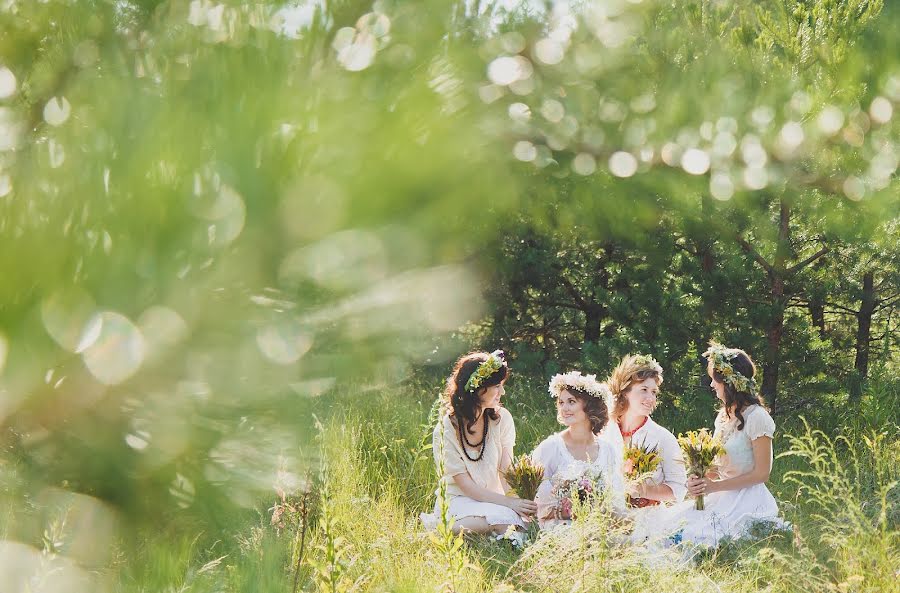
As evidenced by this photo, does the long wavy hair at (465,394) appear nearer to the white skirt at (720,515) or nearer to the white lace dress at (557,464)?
the white lace dress at (557,464)

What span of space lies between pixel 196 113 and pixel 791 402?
767 cm

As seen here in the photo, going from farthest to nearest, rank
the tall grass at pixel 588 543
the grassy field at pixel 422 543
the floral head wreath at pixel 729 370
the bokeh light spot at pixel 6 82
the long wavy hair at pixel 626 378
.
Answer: the long wavy hair at pixel 626 378
the floral head wreath at pixel 729 370
the tall grass at pixel 588 543
the grassy field at pixel 422 543
the bokeh light spot at pixel 6 82

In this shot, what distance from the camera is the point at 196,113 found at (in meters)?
0.50

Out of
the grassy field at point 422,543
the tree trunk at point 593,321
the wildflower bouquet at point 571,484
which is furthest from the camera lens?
the tree trunk at point 593,321

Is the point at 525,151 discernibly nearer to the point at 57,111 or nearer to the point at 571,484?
the point at 57,111

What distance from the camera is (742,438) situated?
482cm

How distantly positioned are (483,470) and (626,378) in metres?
1.02

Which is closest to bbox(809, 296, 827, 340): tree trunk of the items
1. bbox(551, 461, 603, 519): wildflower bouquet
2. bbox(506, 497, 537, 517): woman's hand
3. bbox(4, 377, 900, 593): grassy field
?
bbox(4, 377, 900, 593): grassy field

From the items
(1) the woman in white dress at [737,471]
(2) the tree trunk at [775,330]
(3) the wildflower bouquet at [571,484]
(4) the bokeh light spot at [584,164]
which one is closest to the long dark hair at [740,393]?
(1) the woman in white dress at [737,471]

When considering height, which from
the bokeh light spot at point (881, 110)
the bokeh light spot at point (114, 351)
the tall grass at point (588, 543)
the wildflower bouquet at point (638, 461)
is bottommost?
the tall grass at point (588, 543)

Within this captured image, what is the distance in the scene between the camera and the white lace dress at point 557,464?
4629mm

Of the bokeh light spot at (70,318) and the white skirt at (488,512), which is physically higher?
the bokeh light spot at (70,318)

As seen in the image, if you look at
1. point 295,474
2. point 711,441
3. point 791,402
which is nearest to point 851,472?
point 791,402

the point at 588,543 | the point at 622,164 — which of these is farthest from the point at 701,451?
the point at 622,164
